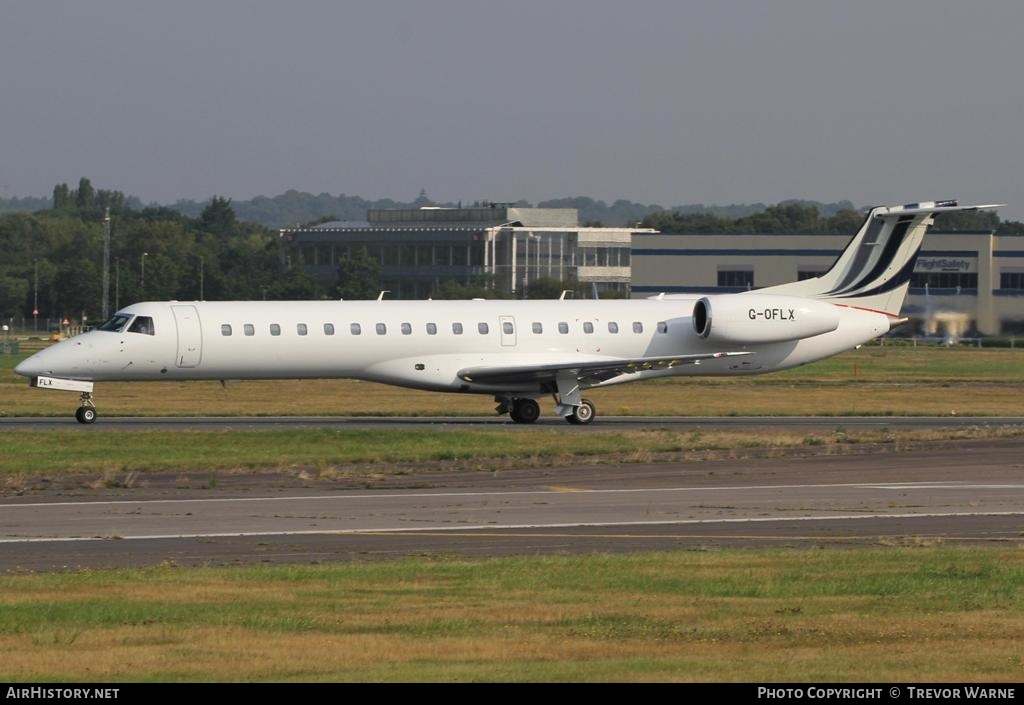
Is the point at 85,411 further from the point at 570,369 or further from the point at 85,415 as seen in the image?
the point at 570,369

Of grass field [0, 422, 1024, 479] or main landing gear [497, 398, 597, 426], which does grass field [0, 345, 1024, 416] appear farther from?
grass field [0, 422, 1024, 479]

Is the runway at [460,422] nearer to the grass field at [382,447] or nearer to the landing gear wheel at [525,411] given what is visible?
the landing gear wheel at [525,411]

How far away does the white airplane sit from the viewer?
36562 millimetres

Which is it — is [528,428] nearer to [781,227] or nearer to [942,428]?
[942,428]

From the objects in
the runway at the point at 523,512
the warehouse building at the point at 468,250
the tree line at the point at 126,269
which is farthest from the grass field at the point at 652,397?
the warehouse building at the point at 468,250

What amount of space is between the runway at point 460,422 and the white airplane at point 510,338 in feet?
3.32

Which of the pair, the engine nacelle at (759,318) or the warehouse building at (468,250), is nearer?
the engine nacelle at (759,318)

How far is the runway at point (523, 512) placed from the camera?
19.4m

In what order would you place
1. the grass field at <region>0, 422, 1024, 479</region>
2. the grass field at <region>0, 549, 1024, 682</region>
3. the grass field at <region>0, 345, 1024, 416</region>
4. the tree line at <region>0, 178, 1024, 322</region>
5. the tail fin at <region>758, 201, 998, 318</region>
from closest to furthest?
the grass field at <region>0, 549, 1024, 682</region> < the grass field at <region>0, 422, 1024, 479</region> < the tail fin at <region>758, 201, 998, 318</region> < the grass field at <region>0, 345, 1024, 416</region> < the tree line at <region>0, 178, 1024, 322</region>

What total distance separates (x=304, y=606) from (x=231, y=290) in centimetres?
8579

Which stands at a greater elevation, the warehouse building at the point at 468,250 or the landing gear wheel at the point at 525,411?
the warehouse building at the point at 468,250

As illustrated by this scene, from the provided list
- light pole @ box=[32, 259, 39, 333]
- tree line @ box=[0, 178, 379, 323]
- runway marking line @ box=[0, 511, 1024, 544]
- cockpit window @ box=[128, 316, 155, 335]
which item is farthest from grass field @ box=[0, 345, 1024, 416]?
light pole @ box=[32, 259, 39, 333]

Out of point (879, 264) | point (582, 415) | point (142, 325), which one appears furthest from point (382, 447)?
point (879, 264)

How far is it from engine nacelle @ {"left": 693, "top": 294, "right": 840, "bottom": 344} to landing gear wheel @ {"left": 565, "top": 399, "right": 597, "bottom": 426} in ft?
11.2
